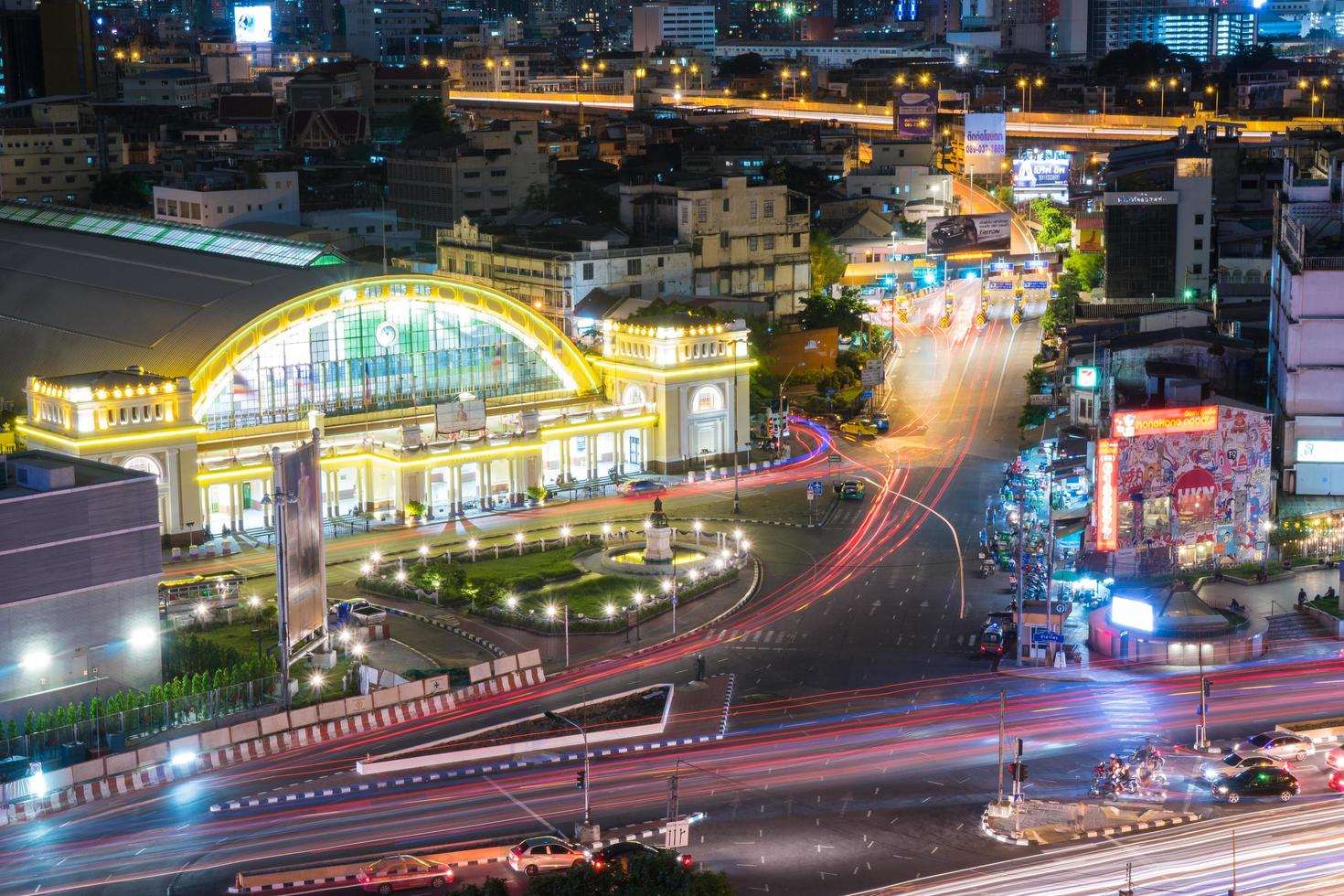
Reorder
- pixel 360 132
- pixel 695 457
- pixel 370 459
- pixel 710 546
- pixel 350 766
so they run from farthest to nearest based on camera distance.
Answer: pixel 360 132 → pixel 695 457 → pixel 370 459 → pixel 710 546 → pixel 350 766

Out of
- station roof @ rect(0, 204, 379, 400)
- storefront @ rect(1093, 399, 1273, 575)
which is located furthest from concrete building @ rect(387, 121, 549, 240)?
storefront @ rect(1093, 399, 1273, 575)

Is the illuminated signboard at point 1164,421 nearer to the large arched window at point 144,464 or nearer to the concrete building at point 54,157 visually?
the large arched window at point 144,464

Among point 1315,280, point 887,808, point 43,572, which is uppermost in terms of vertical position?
point 1315,280

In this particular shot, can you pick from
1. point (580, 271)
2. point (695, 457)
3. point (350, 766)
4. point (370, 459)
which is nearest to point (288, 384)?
point (370, 459)

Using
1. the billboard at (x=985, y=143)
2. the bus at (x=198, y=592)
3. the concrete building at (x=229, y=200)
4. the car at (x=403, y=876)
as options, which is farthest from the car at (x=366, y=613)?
the billboard at (x=985, y=143)

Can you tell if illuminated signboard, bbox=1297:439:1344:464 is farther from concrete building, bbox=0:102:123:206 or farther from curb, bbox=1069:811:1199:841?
concrete building, bbox=0:102:123:206

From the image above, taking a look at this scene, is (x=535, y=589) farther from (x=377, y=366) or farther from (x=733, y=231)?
(x=733, y=231)

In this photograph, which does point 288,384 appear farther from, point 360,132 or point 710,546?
point 360,132
